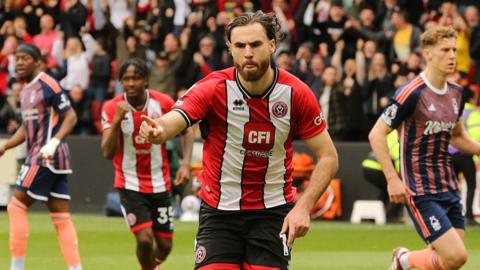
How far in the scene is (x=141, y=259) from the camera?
12.2 m

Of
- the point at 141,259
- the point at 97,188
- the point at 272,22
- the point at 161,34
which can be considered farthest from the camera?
the point at 161,34

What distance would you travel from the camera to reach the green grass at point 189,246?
14.6 m

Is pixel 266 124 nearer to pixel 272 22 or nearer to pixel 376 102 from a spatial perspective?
pixel 272 22

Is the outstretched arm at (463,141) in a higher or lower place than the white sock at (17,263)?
higher

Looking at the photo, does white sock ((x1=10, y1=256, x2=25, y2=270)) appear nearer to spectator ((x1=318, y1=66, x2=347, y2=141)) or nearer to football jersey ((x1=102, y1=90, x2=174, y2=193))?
football jersey ((x1=102, y1=90, x2=174, y2=193))

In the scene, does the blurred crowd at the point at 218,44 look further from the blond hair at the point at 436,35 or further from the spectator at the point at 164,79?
the blond hair at the point at 436,35

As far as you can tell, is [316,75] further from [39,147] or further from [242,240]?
[242,240]

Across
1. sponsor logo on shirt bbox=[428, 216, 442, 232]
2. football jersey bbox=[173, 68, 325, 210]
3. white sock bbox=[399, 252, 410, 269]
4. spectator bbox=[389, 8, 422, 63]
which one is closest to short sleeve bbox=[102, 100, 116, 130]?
white sock bbox=[399, 252, 410, 269]

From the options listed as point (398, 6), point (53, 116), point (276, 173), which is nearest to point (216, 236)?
point (276, 173)

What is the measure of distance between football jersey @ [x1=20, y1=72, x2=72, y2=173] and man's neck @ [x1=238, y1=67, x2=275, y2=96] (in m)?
4.90

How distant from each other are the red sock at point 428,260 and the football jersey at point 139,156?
2.67 m

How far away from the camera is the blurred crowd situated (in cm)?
2131

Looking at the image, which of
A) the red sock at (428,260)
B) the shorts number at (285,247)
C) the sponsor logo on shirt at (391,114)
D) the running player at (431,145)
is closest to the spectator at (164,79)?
the red sock at (428,260)

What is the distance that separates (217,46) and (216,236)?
1489 cm
